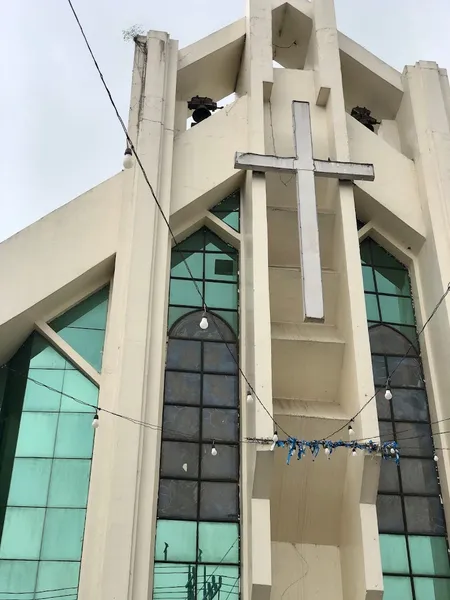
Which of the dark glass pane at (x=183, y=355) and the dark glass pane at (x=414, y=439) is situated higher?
the dark glass pane at (x=183, y=355)

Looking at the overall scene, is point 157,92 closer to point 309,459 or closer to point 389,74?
point 389,74

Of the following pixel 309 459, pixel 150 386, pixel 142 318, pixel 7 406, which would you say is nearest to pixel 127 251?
pixel 142 318

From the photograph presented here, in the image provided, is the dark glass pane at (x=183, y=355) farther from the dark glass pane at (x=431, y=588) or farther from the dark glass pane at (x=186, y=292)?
the dark glass pane at (x=431, y=588)

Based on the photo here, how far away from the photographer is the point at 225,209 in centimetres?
1105

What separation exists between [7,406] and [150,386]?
6.97ft

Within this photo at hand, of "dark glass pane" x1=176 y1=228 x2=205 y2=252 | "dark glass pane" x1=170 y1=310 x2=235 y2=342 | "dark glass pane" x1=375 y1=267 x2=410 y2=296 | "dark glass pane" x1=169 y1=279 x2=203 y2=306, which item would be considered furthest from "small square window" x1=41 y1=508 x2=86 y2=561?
"dark glass pane" x1=375 y1=267 x2=410 y2=296

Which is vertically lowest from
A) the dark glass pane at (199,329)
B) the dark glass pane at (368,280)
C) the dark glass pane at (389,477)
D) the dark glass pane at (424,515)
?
the dark glass pane at (424,515)

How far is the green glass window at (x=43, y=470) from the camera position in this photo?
8398mm

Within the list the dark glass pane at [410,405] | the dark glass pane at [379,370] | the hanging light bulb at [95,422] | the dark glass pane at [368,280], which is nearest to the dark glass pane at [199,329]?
the hanging light bulb at [95,422]

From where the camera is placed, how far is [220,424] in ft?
30.8

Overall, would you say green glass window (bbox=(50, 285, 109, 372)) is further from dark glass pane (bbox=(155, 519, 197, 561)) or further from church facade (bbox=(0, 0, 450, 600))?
dark glass pane (bbox=(155, 519, 197, 561))

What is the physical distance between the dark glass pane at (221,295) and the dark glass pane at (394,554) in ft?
11.9

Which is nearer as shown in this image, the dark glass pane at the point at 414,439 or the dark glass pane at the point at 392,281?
the dark glass pane at the point at 414,439

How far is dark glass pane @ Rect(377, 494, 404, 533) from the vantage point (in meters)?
9.10
